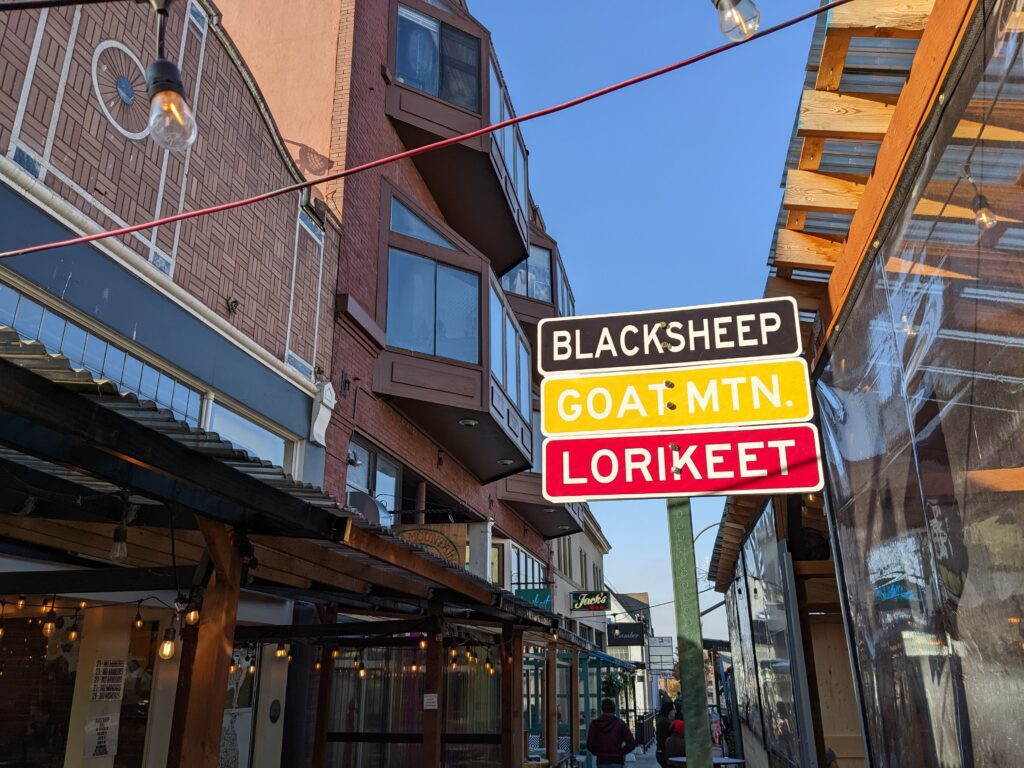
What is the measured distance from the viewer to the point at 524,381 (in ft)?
62.5

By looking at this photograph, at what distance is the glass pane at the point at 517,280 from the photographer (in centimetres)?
2373

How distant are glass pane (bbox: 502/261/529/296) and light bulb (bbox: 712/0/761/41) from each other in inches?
790

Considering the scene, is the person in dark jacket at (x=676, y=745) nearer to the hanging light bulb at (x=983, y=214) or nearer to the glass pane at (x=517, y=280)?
the hanging light bulb at (x=983, y=214)

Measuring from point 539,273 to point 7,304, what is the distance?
19901 mm

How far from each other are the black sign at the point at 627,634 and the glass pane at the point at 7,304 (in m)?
31.2

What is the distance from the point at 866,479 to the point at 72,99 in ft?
24.3

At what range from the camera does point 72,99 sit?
7.27m

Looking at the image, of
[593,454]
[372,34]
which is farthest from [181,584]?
[372,34]

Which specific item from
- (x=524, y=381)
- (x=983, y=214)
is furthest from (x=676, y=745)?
(x=983, y=214)

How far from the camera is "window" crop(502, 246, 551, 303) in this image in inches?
941

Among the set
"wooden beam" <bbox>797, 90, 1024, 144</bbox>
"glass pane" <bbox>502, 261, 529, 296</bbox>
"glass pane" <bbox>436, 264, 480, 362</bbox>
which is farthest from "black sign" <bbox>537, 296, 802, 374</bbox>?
"glass pane" <bbox>502, 261, 529, 296</bbox>

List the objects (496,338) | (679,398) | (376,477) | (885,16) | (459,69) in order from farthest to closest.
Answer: (459,69)
(496,338)
(376,477)
(679,398)
(885,16)

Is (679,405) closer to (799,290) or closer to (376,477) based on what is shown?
(799,290)

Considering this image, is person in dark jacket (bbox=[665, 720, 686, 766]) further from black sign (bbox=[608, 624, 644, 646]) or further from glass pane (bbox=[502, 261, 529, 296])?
black sign (bbox=[608, 624, 644, 646])
